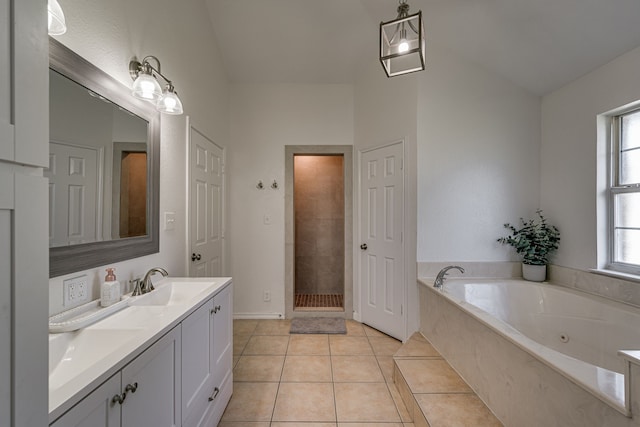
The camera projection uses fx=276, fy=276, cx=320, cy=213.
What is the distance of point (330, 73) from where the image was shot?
10.2ft

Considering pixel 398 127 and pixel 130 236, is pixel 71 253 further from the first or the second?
pixel 398 127

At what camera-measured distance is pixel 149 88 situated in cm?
145

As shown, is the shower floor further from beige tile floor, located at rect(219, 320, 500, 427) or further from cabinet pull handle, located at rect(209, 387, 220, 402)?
cabinet pull handle, located at rect(209, 387, 220, 402)

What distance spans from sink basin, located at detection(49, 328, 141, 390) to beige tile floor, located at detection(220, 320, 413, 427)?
1016mm

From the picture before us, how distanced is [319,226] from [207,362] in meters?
2.76

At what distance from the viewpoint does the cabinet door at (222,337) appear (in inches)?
61.4

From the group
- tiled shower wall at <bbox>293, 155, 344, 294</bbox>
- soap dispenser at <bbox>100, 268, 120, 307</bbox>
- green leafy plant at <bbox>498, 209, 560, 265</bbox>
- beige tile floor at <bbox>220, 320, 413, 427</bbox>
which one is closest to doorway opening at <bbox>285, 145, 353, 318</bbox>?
tiled shower wall at <bbox>293, 155, 344, 294</bbox>

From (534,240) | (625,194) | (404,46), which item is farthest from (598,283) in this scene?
(404,46)

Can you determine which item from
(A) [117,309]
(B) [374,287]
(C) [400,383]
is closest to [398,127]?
(B) [374,287]

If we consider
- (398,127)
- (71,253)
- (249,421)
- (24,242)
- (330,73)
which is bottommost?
(249,421)

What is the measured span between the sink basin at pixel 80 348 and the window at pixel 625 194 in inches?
118

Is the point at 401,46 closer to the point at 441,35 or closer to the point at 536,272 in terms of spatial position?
the point at 441,35

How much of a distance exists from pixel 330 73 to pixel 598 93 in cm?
231

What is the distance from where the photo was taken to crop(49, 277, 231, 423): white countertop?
67 centimetres
